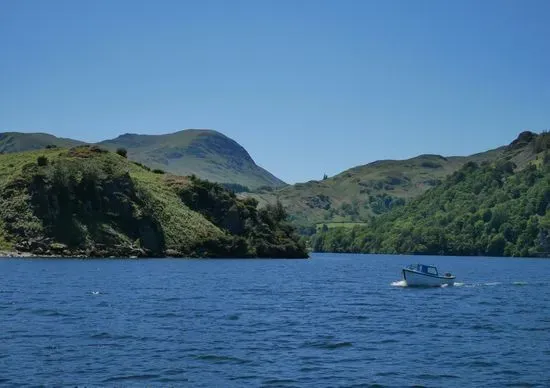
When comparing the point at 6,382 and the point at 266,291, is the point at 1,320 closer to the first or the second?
the point at 6,382

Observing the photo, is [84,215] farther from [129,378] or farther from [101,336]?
[129,378]

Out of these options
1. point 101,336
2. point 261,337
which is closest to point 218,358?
point 261,337

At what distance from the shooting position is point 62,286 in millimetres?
88000

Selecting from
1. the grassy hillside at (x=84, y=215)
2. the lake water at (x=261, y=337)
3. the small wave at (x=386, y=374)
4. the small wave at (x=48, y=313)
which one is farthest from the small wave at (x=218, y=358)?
the grassy hillside at (x=84, y=215)

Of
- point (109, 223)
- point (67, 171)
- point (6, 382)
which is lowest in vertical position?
point (6, 382)

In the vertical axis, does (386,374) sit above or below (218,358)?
below

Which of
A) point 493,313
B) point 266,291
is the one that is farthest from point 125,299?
point 493,313

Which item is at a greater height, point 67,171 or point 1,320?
point 67,171

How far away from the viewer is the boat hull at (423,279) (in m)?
110

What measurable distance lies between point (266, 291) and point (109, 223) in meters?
99.5

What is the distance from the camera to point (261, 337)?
5212 centimetres

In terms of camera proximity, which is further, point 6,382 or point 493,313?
point 493,313

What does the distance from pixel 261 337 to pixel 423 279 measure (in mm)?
62295

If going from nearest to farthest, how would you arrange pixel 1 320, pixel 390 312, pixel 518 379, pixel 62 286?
pixel 518 379 < pixel 1 320 < pixel 390 312 < pixel 62 286
